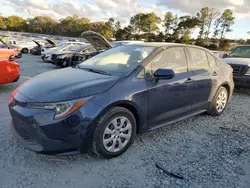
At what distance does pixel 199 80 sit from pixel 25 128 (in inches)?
112

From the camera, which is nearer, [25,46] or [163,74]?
[163,74]

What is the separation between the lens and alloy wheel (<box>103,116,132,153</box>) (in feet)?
9.16

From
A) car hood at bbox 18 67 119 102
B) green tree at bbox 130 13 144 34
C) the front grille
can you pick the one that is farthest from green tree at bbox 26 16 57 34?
the front grille

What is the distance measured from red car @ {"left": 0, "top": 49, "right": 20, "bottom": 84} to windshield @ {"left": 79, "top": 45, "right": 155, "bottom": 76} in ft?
8.96

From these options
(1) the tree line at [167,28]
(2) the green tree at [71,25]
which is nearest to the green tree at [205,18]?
(1) the tree line at [167,28]

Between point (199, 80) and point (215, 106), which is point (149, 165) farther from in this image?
point (215, 106)

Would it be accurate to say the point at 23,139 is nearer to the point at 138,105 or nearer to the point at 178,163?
the point at 138,105

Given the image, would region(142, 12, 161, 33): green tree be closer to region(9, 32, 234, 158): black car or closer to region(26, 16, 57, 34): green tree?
region(26, 16, 57, 34): green tree

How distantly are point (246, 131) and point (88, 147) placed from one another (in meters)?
2.94

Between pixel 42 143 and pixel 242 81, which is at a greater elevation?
pixel 242 81

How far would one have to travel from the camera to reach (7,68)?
5492mm

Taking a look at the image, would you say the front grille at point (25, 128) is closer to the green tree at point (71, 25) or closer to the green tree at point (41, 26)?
the green tree at point (71, 25)

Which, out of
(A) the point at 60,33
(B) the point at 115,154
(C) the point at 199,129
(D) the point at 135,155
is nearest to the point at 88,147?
(B) the point at 115,154

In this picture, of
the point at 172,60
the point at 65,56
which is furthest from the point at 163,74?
the point at 65,56
